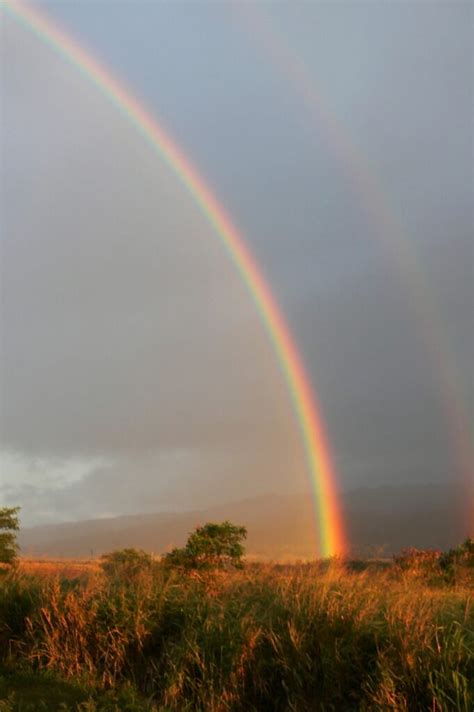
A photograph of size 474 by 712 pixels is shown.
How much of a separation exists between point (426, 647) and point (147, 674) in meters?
4.69

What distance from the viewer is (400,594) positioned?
38.3 ft

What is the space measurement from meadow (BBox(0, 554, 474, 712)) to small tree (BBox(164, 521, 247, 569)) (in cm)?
690

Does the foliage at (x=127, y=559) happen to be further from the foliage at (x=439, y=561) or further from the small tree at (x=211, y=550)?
the foliage at (x=439, y=561)

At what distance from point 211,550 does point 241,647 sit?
11.6 meters

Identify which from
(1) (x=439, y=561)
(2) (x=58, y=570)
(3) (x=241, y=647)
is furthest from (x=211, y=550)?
(3) (x=241, y=647)

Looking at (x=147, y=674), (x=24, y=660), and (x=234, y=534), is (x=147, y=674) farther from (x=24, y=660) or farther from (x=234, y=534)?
(x=234, y=534)

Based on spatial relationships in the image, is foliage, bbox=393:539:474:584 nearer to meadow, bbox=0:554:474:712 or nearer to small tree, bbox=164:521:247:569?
small tree, bbox=164:521:247:569

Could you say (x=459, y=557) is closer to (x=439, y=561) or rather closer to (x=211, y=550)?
(x=439, y=561)

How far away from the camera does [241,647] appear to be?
1052cm

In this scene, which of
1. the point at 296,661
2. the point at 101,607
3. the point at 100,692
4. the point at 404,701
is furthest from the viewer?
the point at 101,607

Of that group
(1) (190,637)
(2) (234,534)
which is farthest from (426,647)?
(2) (234,534)

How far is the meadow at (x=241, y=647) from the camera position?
905cm

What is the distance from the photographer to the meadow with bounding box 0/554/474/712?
9.05m

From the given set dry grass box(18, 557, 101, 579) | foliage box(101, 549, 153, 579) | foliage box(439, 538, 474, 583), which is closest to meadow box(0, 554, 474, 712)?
dry grass box(18, 557, 101, 579)
